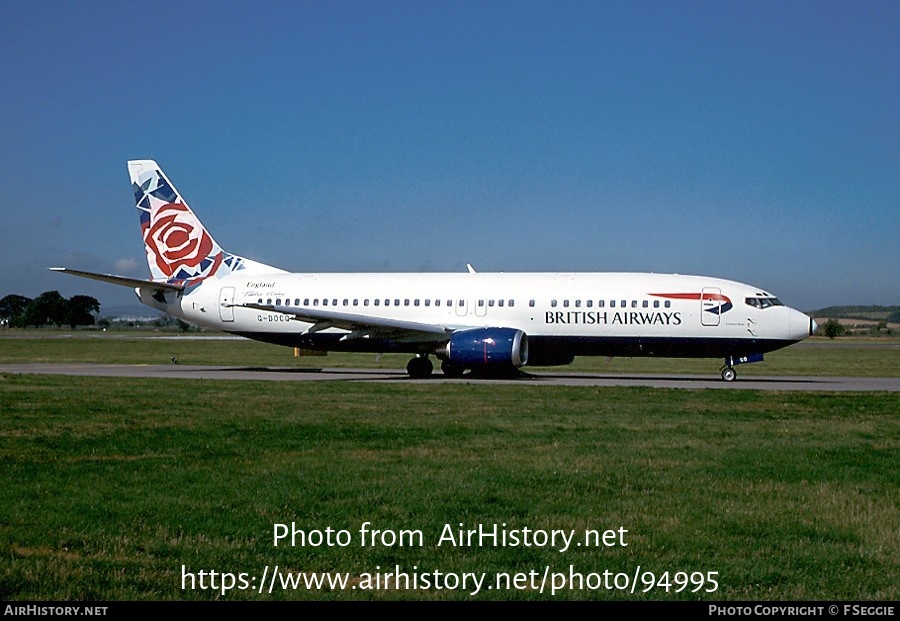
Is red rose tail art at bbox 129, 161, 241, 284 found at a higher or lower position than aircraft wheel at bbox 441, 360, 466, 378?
higher

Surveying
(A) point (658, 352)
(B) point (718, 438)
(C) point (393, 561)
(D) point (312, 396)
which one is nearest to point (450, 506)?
(C) point (393, 561)

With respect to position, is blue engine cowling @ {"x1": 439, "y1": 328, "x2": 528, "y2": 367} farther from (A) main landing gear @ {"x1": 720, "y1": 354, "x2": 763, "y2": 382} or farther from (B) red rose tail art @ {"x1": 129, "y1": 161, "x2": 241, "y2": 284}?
(B) red rose tail art @ {"x1": 129, "y1": 161, "x2": 241, "y2": 284}

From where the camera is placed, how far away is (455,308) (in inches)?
1227

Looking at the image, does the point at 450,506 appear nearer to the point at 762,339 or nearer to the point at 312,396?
the point at 312,396

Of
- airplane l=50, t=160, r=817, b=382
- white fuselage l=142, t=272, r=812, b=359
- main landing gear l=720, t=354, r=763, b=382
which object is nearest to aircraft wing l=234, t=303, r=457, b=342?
airplane l=50, t=160, r=817, b=382

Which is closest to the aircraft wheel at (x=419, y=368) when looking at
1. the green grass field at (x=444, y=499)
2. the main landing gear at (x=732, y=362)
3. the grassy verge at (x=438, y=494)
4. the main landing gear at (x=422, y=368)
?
the main landing gear at (x=422, y=368)

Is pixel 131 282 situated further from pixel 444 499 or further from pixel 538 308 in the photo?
pixel 444 499

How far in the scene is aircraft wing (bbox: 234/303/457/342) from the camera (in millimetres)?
29438

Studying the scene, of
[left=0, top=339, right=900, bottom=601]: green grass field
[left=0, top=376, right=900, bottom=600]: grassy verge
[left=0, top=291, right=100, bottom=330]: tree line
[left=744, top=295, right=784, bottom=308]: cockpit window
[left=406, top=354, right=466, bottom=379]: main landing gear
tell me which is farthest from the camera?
[left=0, top=291, right=100, bottom=330]: tree line

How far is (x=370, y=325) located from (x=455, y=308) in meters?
3.15

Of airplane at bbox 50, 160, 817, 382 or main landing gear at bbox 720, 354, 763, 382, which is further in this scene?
main landing gear at bbox 720, 354, 763, 382

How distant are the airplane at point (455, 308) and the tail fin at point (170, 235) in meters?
0.04

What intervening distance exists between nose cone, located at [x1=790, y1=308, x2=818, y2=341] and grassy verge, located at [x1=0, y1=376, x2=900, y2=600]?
1122 centimetres
